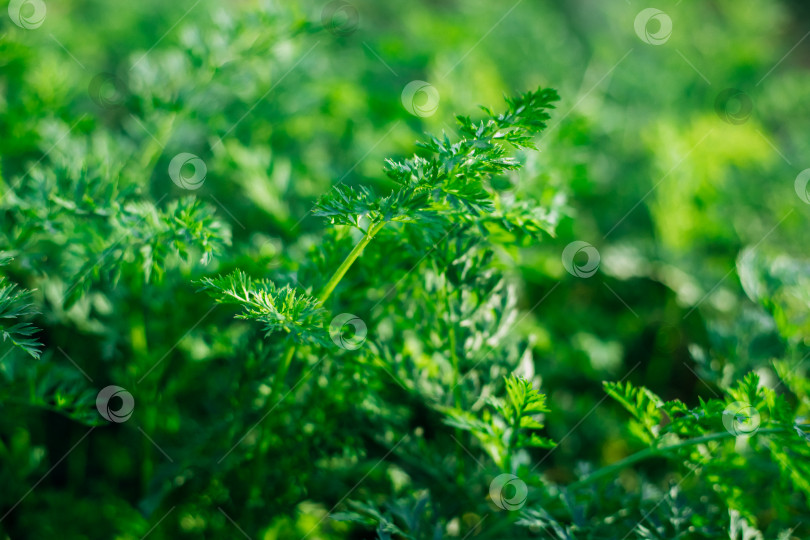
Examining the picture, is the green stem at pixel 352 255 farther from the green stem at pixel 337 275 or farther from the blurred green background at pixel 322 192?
the blurred green background at pixel 322 192

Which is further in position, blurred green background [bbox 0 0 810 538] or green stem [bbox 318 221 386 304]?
blurred green background [bbox 0 0 810 538]

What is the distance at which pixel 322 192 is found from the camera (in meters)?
1.57

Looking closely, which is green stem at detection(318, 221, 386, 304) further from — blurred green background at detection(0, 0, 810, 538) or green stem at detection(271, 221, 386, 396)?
blurred green background at detection(0, 0, 810, 538)

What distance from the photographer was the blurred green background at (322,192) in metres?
1.24

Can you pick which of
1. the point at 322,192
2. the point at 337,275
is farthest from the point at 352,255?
the point at 322,192

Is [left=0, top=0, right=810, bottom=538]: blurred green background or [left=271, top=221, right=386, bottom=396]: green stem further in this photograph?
[left=0, top=0, right=810, bottom=538]: blurred green background

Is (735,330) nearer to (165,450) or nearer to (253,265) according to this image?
(253,265)

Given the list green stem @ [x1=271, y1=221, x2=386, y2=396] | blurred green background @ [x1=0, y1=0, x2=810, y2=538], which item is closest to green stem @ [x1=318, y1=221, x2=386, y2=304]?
green stem @ [x1=271, y1=221, x2=386, y2=396]

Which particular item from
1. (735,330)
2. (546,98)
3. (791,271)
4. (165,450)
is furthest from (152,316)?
(791,271)

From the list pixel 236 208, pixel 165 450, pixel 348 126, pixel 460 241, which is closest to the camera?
pixel 460 241

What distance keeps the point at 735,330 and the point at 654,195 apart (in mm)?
709

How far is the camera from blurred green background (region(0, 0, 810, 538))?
1.24 meters

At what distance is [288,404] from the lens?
1.14 meters

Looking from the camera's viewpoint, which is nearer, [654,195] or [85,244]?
[85,244]
